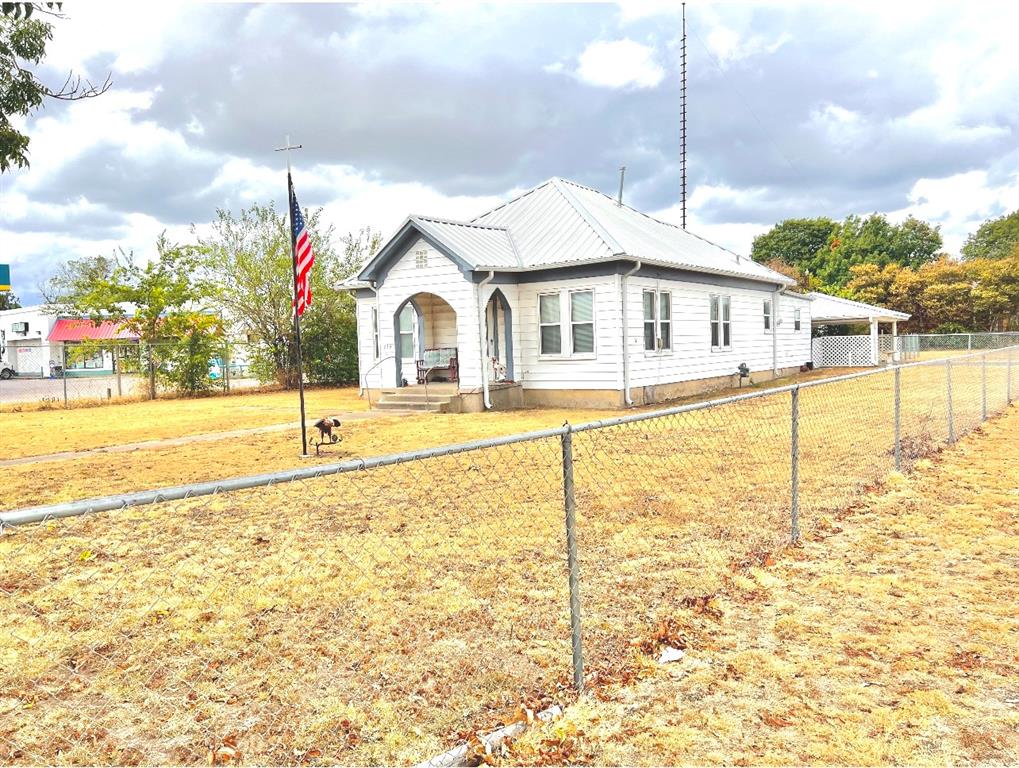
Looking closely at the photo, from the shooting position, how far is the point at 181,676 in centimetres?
376

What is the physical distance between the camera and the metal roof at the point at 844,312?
1314 inches

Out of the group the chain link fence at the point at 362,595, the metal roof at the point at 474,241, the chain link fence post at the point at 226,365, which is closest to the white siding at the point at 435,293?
the metal roof at the point at 474,241

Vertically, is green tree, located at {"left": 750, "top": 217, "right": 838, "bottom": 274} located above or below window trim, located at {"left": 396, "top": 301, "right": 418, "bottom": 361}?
above

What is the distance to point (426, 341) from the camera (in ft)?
64.6

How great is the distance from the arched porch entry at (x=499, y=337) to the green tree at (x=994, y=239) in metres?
63.7

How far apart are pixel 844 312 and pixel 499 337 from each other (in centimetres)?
2363

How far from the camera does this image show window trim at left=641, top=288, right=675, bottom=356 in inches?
673

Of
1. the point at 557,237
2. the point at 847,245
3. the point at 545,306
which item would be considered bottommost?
the point at 545,306

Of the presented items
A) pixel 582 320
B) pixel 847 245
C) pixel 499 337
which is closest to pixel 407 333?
pixel 499 337

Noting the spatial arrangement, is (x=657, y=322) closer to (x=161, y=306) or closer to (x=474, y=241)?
(x=474, y=241)

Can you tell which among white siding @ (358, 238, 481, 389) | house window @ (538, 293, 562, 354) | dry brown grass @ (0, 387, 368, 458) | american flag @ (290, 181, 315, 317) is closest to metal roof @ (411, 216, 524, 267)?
white siding @ (358, 238, 481, 389)

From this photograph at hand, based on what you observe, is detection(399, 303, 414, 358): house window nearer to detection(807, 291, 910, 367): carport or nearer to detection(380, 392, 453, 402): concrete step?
detection(380, 392, 453, 402): concrete step

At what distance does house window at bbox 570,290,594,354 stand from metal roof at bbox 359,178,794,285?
861 millimetres

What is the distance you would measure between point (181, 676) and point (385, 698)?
115cm
